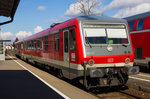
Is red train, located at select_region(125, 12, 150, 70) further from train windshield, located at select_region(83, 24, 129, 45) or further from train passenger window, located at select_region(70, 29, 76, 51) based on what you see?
train passenger window, located at select_region(70, 29, 76, 51)

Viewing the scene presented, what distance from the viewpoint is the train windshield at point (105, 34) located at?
25.1ft

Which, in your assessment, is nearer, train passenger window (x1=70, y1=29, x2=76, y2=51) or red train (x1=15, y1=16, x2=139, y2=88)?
red train (x1=15, y1=16, x2=139, y2=88)

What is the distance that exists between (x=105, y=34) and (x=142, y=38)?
610 cm

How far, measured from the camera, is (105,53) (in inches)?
301

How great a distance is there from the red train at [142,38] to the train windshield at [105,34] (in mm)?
5152

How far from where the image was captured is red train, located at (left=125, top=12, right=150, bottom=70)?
41.5 ft

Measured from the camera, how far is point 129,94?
718 cm

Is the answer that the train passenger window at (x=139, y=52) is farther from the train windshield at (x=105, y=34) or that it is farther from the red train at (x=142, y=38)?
the train windshield at (x=105, y=34)

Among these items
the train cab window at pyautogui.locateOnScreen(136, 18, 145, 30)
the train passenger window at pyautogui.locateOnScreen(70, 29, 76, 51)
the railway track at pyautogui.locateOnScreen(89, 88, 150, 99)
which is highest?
the train cab window at pyautogui.locateOnScreen(136, 18, 145, 30)

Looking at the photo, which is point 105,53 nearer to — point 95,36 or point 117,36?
point 95,36

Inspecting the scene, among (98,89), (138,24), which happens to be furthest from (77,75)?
(138,24)

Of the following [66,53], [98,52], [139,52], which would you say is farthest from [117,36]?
→ [139,52]

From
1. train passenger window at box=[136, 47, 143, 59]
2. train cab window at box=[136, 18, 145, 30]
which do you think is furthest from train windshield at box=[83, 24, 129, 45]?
train cab window at box=[136, 18, 145, 30]

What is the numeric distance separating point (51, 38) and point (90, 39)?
4192 mm
